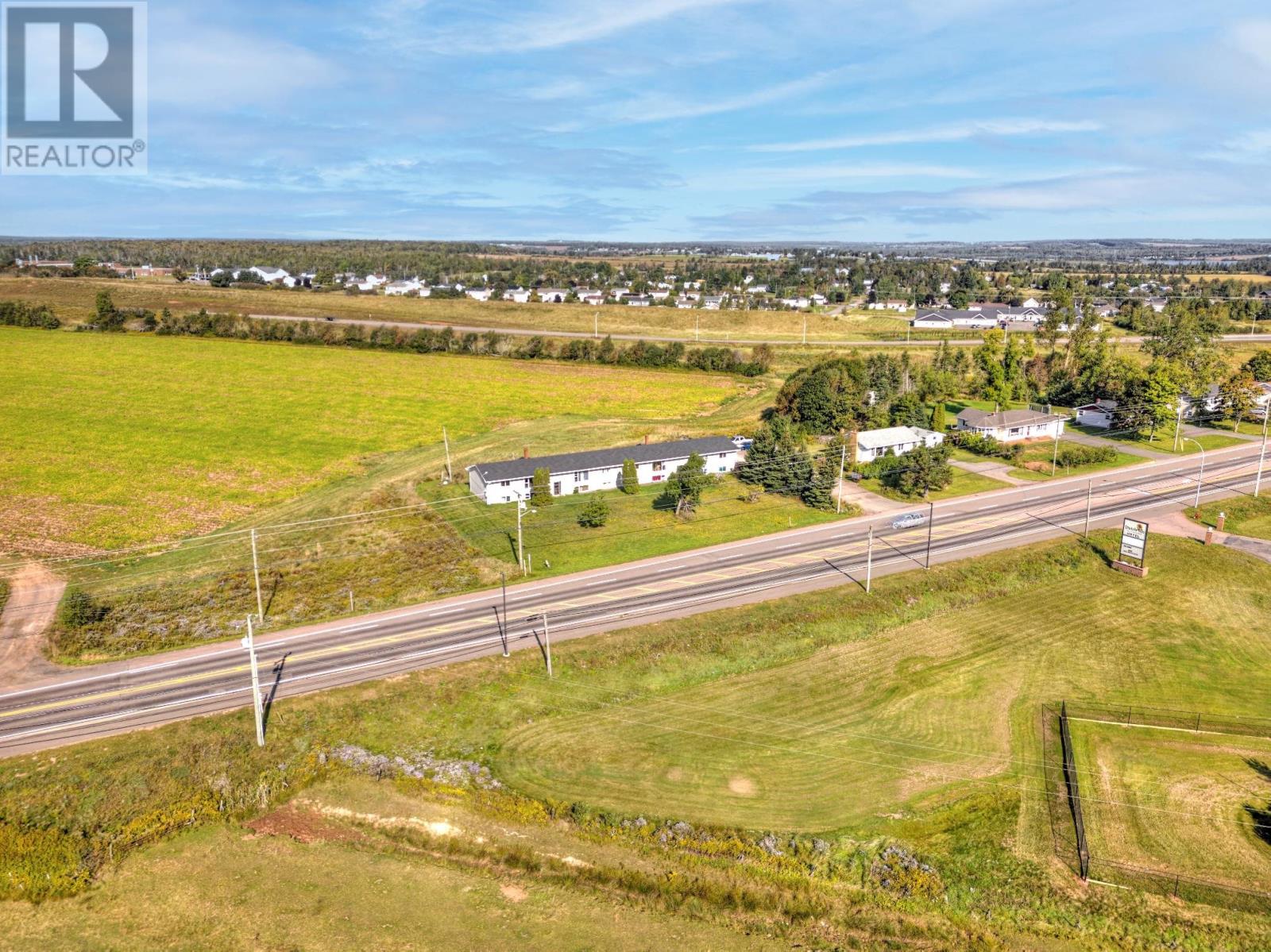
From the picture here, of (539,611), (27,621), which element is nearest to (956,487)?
(539,611)

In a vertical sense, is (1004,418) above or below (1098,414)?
below

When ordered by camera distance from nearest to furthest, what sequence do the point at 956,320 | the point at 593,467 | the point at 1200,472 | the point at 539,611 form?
the point at 539,611, the point at 593,467, the point at 1200,472, the point at 956,320

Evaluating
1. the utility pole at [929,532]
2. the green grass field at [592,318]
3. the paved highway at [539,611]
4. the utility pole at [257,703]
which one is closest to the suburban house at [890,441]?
the paved highway at [539,611]

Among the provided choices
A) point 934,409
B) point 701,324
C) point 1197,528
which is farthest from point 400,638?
point 701,324

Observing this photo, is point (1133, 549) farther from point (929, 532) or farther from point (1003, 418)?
point (1003, 418)

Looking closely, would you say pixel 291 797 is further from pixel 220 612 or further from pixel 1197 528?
pixel 1197 528

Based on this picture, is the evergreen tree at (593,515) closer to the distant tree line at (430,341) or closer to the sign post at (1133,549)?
the sign post at (1133,549)

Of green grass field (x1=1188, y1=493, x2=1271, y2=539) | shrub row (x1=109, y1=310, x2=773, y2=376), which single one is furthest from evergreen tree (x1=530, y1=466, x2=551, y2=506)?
shrub row (x1=109, y1=310, x2=773, y2=376)
